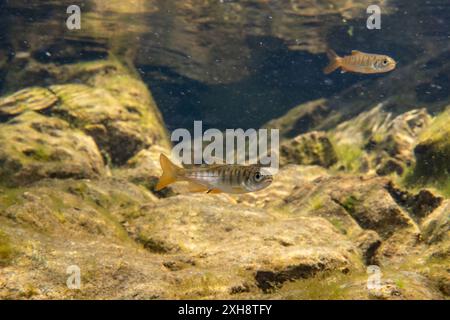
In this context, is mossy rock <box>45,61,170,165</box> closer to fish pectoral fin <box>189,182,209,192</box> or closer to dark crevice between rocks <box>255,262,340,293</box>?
fish pectoral fin <box>189,182,209,192</box>

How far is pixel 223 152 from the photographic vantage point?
17.0m

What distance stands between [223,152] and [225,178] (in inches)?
512

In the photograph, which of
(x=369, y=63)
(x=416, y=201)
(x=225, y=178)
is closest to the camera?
(x=225, y=178)

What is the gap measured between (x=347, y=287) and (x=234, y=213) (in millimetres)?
2818

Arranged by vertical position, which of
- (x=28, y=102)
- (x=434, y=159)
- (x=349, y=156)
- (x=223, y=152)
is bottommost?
(x=223, y=152)

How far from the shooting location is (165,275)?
13.1ft

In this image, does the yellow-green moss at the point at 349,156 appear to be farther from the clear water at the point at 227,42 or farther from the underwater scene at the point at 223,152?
the clear water at the point at 227,42

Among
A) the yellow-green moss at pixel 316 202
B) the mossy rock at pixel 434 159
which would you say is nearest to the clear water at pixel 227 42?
the mossy rock at pixel 434 159

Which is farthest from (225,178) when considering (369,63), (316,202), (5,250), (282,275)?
(369,63)

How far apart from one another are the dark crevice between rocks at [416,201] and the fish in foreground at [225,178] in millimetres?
4234

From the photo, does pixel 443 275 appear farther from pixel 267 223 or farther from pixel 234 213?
pixel 234 213

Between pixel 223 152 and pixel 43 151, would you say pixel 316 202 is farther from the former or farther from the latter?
pixel 223 152

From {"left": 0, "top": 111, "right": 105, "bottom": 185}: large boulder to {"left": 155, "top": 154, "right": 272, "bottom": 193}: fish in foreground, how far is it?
4520 mm
